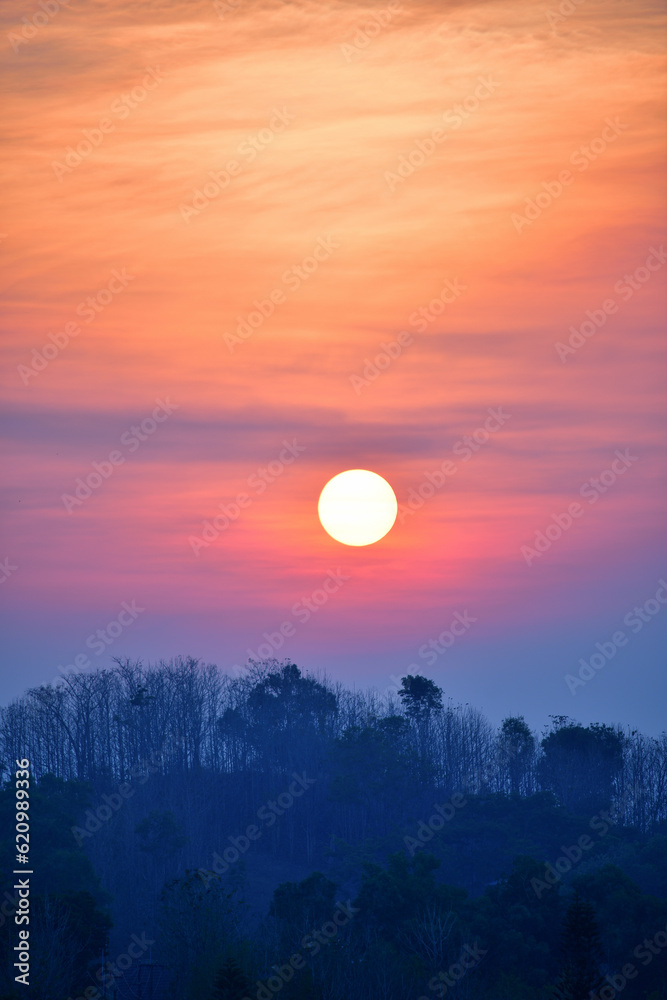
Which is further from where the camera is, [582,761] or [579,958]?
[582,761]

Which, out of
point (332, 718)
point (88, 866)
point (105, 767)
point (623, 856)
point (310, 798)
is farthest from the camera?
point (332, 718)

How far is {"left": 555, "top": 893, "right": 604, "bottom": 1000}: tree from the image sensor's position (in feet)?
136

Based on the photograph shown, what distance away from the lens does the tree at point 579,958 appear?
136 feet

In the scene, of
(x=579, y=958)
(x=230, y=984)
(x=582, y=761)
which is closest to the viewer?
(x=230, y=984)

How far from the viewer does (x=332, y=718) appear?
10512cm

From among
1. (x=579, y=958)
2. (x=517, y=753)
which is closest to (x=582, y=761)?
(x=517, y=753)

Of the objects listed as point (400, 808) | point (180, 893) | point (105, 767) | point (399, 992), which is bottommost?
point (399, 992)

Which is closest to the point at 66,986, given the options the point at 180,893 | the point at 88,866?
the point at 180,893

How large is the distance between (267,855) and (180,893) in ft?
128

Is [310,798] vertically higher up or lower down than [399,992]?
higher up

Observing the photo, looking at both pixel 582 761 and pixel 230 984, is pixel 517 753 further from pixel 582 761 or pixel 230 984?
pixel 230 984

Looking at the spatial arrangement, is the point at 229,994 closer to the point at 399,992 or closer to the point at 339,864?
the point at 399,992

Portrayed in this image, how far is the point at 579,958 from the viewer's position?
4197cm

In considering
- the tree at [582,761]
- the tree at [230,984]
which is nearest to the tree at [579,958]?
the tree at [230,984]
